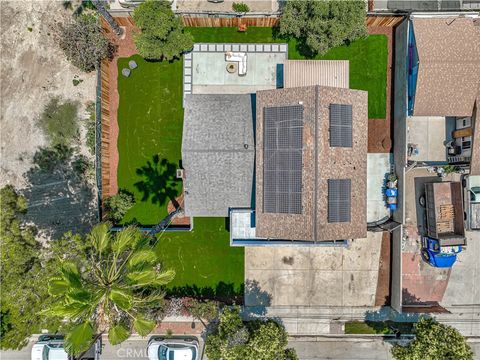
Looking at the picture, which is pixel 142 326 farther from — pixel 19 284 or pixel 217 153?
pixel 217 153

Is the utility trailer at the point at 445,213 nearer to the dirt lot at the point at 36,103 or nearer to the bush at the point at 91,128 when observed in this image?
the bush at the point at 91,128

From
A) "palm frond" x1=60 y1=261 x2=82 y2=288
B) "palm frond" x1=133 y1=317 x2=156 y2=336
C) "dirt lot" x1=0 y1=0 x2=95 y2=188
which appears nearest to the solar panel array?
"palm frond" x1=133 y1=317 x2=156 y2=336

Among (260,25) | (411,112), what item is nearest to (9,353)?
(260,25)

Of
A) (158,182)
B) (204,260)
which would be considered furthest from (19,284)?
(204,260)

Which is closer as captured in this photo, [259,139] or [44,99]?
[259,139]

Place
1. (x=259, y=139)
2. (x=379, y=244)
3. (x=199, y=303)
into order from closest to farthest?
1. (x=259, y=139)
2. (x=199, y=303)
3. (x=379, y=244)

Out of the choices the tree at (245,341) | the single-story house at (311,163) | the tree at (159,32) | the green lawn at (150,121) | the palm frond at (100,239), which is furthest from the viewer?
the green lawn at (150,121)

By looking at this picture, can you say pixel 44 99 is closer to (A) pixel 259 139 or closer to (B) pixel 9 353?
(A) pixel 259 139

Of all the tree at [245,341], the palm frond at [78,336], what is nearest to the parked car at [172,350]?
the tree at [245,341]
